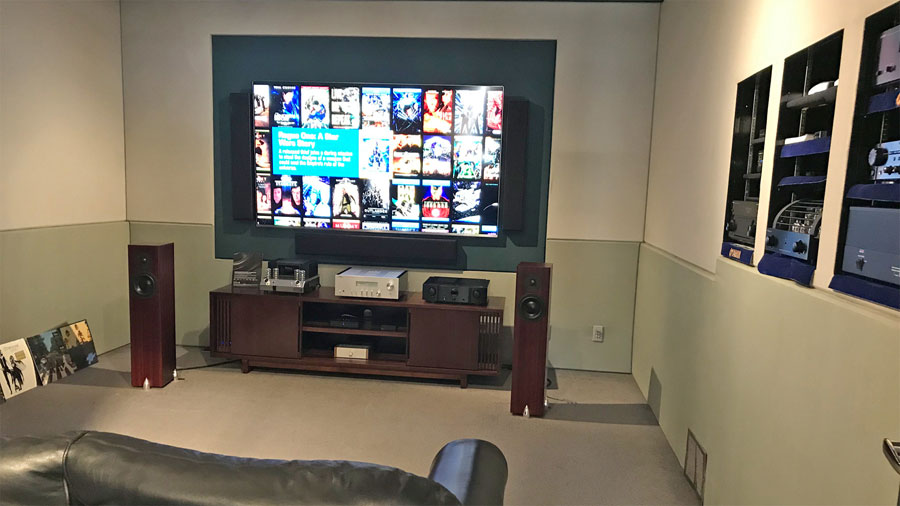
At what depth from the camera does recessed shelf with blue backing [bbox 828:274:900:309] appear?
1.21 m

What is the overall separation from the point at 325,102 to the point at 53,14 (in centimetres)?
186

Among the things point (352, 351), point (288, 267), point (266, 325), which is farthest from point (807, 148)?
point (266, 325)

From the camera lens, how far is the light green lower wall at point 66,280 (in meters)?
3.47

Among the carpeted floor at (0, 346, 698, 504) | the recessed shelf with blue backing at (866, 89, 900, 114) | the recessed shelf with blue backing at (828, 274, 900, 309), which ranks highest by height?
the recessed shelf with blue backing at (866, 89, 900, 114)

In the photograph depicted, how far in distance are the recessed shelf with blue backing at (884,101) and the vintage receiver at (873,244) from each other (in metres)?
0.24

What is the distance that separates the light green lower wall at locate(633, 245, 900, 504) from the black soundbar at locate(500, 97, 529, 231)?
1.38 metres

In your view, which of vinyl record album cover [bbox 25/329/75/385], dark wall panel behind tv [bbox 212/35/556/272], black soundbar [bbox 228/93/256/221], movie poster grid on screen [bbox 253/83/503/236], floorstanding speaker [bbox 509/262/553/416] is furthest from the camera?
black soundbar [bbox 228/93/256/221]

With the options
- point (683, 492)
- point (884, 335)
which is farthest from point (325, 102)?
point (884, 335)

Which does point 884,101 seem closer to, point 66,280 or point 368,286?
point 368,286

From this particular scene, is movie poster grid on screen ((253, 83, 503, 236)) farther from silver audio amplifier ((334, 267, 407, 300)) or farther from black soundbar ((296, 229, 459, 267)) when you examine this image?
silver audio amplifier ((334, 267, 407, 300))

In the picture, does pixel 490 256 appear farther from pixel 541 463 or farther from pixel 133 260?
pixel 133 260

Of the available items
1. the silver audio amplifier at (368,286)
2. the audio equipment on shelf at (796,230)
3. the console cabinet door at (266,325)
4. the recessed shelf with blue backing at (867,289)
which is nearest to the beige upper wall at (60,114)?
the console cabinet door at (266,325)

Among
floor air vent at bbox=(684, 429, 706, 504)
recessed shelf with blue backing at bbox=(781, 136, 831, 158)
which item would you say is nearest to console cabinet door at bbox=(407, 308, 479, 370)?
floor air vent at bbox=(684, 429, 706, 504)

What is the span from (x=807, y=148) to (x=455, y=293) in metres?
2.40
